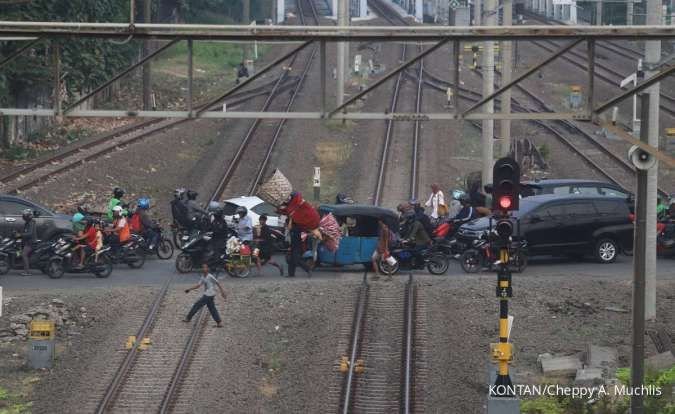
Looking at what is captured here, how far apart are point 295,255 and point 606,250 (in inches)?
263

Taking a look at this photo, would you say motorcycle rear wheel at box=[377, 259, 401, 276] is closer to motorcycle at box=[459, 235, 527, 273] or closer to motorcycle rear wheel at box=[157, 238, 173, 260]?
motorcycle at box=[459, 235, 527, 273]

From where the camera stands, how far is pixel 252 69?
191 ft

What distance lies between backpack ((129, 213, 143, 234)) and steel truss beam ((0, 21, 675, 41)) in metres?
10.1

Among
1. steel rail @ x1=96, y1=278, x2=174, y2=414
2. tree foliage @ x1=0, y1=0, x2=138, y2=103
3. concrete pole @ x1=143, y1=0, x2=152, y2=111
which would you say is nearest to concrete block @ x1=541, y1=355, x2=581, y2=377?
steel rail @ x1=96, y1=278, x2=174, y2=414

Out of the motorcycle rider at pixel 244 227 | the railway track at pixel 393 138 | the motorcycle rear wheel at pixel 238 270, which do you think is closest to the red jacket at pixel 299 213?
the motorcycle rider at pixel 244 227

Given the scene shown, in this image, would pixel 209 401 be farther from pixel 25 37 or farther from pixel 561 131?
pixel 561 131

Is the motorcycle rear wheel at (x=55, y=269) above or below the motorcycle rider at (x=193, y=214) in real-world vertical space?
below

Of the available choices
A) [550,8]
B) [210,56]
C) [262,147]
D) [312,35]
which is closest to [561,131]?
[262,147]

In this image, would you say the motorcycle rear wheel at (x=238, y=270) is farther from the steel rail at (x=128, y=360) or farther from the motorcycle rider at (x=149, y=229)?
the motorcycle rider at (x=149, y=229)

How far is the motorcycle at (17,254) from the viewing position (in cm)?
2523

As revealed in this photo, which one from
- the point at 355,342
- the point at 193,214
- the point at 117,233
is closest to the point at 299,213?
the point at 193,214

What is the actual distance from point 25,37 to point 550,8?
62.9 m

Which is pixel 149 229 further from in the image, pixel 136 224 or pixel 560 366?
pixel 560 366

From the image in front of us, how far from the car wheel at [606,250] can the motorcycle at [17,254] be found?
37.0 feet
